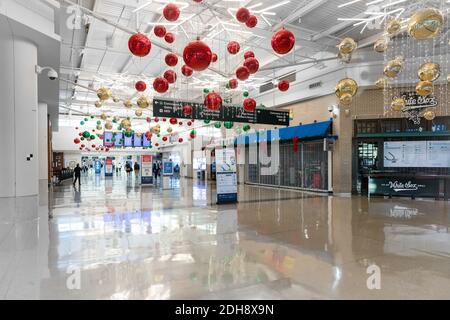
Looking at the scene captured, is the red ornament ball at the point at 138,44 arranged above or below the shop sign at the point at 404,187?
above

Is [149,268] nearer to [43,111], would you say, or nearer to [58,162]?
[43,111]

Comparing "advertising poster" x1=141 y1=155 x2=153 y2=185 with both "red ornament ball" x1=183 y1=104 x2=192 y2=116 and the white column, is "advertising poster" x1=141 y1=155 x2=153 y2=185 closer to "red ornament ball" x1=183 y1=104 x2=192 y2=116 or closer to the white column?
"red ornament ball" x1=183 y1=104 x2=192 y2=116

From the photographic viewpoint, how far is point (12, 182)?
9.91 m

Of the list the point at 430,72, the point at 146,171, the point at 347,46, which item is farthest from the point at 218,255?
the point at 146,171

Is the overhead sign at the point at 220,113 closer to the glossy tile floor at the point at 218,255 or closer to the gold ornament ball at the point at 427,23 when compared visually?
the glossy tile floor at the point at 218,255

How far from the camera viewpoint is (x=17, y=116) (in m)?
9.95

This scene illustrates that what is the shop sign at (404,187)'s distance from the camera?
1284 cm

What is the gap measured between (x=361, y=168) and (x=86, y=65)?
1441cm

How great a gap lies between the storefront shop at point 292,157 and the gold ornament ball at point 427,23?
9.48m

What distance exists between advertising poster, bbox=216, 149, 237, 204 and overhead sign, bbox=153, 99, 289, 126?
2785mm

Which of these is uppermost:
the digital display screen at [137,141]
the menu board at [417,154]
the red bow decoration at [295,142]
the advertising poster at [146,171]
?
the digital display screen at [137,141]

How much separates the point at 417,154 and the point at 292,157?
21.0ft

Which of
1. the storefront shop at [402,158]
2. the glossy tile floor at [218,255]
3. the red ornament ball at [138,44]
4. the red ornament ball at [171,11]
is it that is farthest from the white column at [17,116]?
the storefront shop at [402,158]

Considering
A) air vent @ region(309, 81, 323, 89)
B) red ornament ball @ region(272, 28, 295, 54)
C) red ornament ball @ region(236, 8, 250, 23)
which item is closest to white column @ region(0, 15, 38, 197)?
red ornament ball @ region(236, 8, 250, 23)
